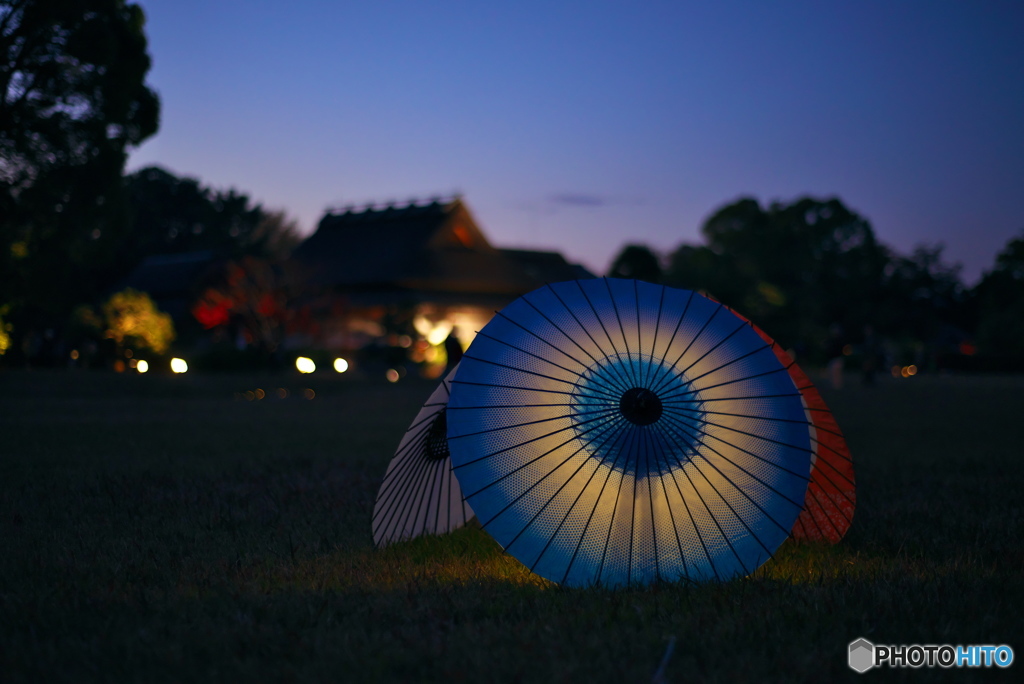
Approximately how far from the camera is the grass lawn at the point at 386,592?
3209 mm

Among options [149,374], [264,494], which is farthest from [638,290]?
[149,374]

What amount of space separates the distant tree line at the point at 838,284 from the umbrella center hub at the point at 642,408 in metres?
45.3

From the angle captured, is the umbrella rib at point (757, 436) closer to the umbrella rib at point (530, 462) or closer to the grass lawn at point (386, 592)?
the umbrella rib at point (530, 462)

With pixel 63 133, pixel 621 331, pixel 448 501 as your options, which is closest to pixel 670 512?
pixel 621 331

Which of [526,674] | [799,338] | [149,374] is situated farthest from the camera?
[799,338]

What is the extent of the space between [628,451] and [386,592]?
51.1 inches

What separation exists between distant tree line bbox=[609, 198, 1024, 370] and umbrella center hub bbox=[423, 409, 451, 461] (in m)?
44.8

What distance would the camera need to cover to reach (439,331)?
3978 cm

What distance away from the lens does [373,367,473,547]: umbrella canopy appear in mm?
5242

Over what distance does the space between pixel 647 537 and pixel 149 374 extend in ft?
73.2

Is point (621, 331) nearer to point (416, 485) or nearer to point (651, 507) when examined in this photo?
point (651, 507)

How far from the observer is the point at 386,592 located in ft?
13.6

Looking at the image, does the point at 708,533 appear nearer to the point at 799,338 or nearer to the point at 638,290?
the point at 638,290

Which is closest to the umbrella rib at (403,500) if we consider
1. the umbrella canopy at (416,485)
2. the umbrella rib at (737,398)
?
the umbrella canopy at (416,485)
